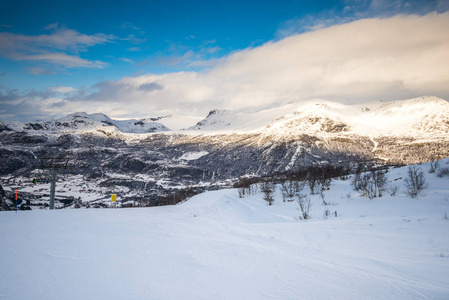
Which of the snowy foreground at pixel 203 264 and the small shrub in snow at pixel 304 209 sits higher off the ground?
the snowy foreground at pixel 203 264

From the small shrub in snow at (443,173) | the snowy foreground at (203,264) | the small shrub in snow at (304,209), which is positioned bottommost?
the small shrub in snow at (304,209)

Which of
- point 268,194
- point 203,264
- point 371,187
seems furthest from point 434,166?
point 203,264

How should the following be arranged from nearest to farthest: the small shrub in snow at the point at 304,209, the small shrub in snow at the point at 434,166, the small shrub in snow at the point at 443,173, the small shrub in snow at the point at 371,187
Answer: the small shrub in snow at the point at 304,209
the small shrub in snow at the point at 371,187
the small shrub in snow at the point at 443,173
the small shrub in snow at the point at 434,166

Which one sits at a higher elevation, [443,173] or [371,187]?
[443,173]

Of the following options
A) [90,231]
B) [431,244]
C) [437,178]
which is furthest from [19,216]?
[437,178]

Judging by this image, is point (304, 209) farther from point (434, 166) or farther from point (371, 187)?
point (434, 166)

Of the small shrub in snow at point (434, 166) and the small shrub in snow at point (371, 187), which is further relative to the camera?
the small shrub in snow at point (434, 166)

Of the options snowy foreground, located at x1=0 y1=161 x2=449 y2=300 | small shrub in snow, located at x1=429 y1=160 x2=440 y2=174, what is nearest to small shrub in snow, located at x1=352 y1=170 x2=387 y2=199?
small shrub in snow, located at x1=429 y1=160 x2=440 y2=174

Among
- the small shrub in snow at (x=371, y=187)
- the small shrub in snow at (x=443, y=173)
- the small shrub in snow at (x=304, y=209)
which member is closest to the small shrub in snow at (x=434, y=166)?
the small shrub in snow at (x=443, y=173)

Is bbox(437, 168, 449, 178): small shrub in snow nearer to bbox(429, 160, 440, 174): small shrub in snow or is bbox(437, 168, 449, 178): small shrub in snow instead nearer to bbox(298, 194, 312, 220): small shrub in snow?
bbox(429, 160, 440, 174): small shrub in snow

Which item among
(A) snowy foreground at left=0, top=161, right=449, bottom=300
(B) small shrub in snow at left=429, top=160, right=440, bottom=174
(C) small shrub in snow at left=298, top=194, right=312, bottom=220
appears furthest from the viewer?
(B) small shrub in snow at left=429, top=160, right=440, bottom=174

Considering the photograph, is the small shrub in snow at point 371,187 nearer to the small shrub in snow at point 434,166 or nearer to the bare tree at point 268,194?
the small shrub in snow at point 434,166

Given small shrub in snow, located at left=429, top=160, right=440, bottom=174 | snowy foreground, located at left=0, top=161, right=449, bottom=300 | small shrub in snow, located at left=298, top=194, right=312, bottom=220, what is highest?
small shrub in snow, located at left=429, top=160, right=440, bottom=174

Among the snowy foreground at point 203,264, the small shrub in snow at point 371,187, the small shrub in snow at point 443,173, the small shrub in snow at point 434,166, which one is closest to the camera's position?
the snowy foreground at point 203,264
